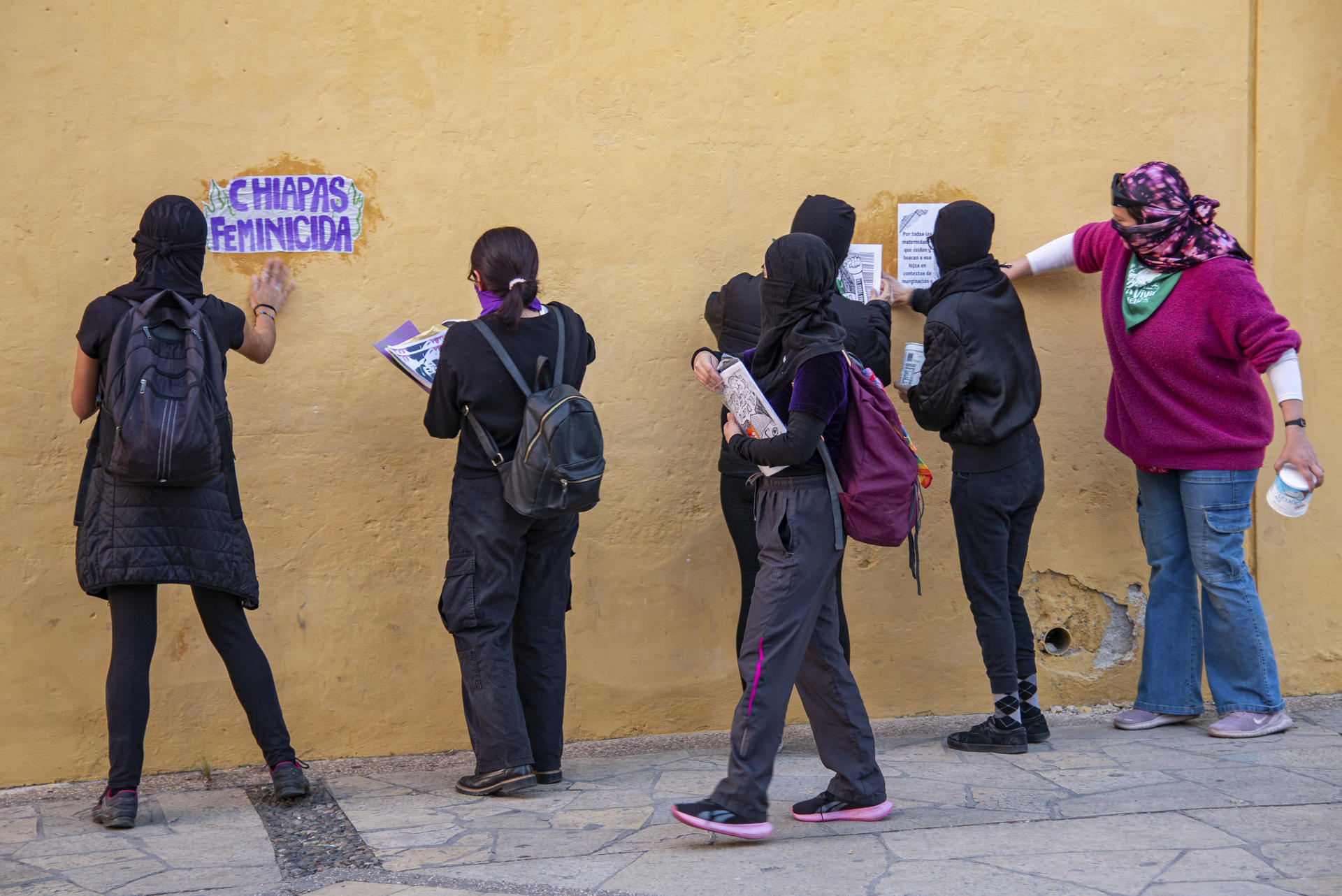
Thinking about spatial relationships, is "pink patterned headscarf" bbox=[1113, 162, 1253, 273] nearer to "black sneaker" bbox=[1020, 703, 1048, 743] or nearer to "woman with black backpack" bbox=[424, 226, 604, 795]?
"black sneaker" bbox=[1020, 703, 1048, 743]

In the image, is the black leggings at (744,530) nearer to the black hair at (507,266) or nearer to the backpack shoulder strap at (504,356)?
the backpack shoulder strap at (504,356)

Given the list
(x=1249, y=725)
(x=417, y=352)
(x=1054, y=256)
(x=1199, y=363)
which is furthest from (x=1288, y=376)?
(x=417, y=352)

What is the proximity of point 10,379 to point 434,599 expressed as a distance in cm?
164

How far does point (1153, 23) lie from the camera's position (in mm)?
4965

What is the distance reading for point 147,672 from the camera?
3846 mm

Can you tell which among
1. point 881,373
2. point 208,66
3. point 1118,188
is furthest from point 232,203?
point 1118,188

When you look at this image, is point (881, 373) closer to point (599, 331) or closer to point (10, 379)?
point (599, 331)

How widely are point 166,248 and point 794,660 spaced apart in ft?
7.41

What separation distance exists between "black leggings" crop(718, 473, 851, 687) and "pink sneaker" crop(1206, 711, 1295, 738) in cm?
141

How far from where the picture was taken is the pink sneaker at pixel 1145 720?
4746mm

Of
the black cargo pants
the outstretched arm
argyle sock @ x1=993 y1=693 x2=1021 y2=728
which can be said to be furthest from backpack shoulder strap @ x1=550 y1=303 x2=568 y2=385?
argyle sock @ x1=993 y1=693 x2=1021 y2=728

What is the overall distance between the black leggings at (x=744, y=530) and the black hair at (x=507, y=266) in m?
1.00

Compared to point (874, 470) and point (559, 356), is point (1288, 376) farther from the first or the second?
point (559, 356)

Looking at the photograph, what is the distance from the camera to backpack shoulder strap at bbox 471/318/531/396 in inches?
154
